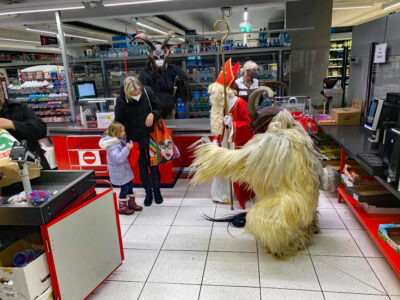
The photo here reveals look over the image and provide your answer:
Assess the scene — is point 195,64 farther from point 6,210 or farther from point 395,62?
point 6,210

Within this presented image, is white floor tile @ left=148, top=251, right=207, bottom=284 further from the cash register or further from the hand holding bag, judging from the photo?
the cash register

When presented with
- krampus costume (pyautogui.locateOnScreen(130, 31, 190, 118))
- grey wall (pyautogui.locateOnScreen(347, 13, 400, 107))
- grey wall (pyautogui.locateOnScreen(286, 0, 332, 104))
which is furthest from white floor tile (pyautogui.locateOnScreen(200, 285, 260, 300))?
grey wall (pyautogui.locateOnScreen(286, 0, 332, 104))

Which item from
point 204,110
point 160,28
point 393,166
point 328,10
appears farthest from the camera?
point 160,28

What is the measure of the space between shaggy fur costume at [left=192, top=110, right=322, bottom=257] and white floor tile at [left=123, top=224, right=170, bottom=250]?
873 mm

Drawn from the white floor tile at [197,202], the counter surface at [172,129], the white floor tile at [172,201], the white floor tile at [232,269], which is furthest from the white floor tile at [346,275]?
the counter surface at [172,129]

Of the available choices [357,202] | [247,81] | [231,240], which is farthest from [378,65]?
[231,240]

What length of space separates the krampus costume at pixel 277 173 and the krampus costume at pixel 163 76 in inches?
74.4

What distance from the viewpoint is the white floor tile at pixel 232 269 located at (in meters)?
2.32

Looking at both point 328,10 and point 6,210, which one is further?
point 328,10

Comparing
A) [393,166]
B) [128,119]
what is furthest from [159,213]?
[393,166]

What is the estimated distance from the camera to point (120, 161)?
3.22 m

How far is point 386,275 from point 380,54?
272 centimetres

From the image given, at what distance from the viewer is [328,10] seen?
20.7 ft

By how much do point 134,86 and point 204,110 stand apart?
1887 millimetres
